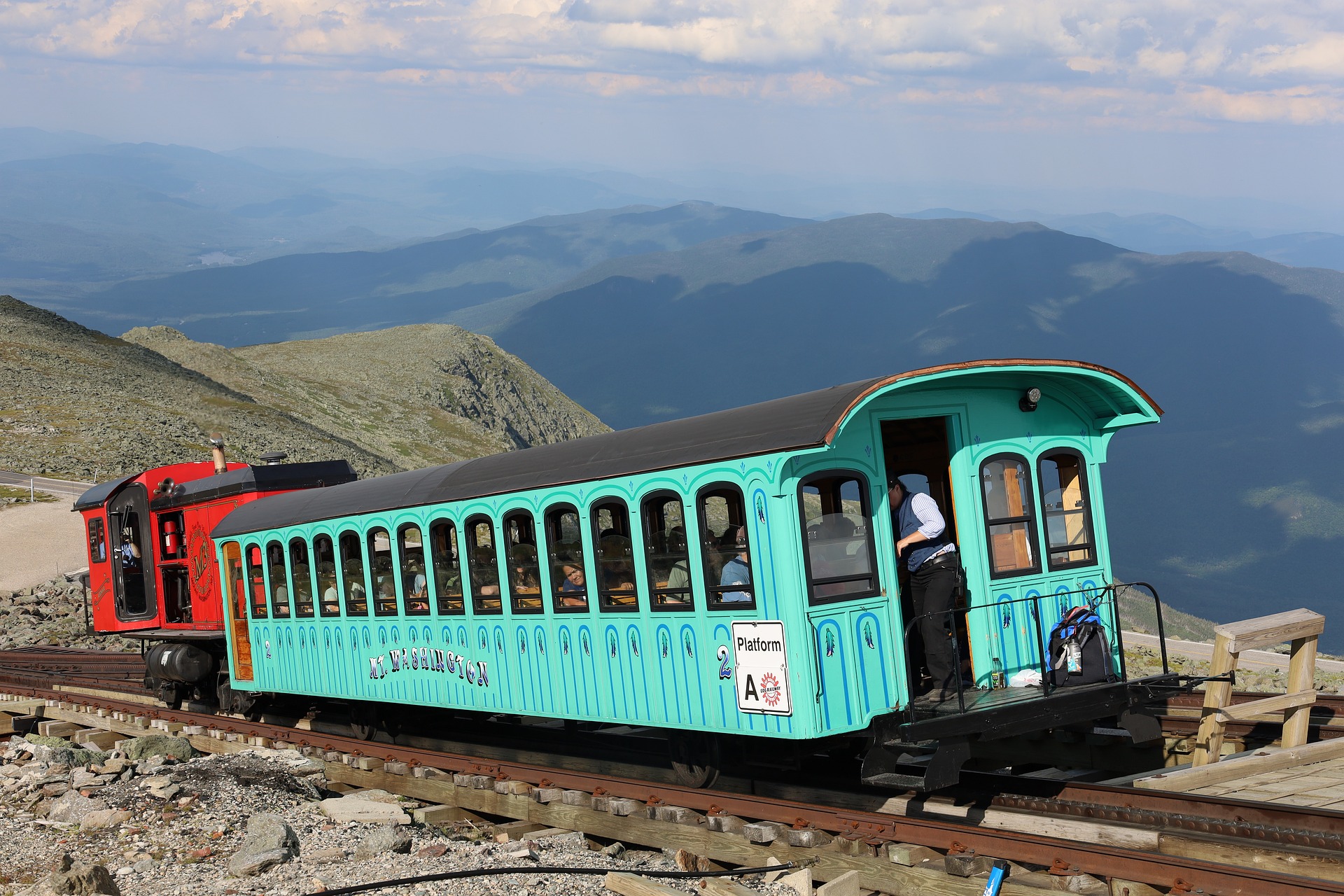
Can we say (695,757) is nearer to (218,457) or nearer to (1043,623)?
(1043,623)

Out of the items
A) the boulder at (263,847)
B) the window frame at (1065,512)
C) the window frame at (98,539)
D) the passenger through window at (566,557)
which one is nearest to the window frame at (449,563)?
the passenger through window at (566,557)

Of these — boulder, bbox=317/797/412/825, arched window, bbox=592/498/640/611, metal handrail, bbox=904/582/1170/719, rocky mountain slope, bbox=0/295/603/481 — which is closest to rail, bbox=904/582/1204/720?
metal handrail, bbox=904/582/1170/719

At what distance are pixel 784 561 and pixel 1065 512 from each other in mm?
3178

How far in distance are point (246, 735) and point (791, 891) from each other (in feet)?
34.3

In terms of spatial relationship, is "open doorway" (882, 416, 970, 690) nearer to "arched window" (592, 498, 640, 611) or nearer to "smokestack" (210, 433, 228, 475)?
"arched window" (592, 498, 640, 611)

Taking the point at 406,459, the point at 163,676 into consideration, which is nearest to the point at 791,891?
the point at 163,676

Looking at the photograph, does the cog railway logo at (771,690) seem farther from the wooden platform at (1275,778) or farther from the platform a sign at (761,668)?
the wooden platform at (1275,778)

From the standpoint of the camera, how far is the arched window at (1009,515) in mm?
10828

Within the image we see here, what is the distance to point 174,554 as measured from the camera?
2153cm

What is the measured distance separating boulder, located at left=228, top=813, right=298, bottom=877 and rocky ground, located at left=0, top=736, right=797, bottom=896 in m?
0.01

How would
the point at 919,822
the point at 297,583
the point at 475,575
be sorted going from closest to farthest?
the point at 919,822 → the point at 475,575 → the point at 297,583

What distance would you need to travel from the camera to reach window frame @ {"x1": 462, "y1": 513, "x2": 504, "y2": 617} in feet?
43.0

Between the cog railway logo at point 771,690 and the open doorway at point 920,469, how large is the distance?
1344 mm

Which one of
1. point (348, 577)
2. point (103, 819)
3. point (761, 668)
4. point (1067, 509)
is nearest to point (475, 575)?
point (348, 577)
